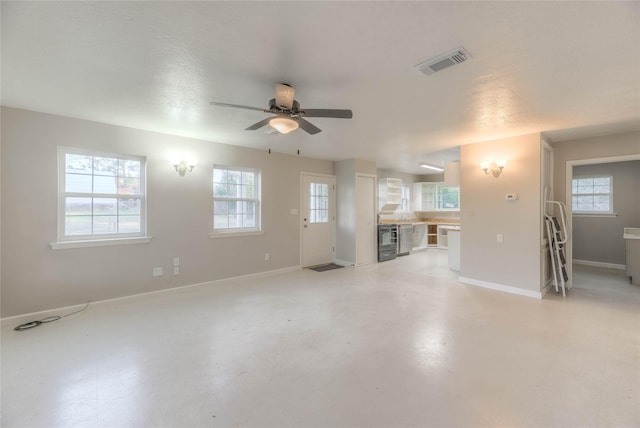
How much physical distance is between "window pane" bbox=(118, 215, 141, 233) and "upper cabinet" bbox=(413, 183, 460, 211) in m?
7.75

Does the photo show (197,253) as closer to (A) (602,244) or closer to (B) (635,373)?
(B) (635,373)

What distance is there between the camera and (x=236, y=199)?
4.96m

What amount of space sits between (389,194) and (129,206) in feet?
21.0

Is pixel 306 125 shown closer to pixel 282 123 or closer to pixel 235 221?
pixel 282 123

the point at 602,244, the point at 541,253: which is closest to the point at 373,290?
the point at 541,253

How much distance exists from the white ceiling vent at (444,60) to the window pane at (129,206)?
4036mm

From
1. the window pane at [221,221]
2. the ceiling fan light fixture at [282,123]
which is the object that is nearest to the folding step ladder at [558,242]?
the ceiling fan light fixture at [282,123]

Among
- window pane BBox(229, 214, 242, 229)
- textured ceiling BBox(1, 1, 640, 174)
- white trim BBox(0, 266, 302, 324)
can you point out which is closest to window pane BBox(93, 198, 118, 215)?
textured ceiling BBox(1, 1, 640, 174)

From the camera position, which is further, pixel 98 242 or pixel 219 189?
pixel 219 189

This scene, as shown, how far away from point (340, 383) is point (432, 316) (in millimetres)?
1731

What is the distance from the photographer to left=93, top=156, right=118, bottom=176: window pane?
369cm

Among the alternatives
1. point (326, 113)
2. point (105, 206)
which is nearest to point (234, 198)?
point (105, 206)

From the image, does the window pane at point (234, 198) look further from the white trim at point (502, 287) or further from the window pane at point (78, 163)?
the white trim at point (502, 287)

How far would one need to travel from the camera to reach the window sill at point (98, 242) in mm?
3353
